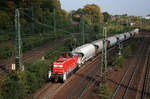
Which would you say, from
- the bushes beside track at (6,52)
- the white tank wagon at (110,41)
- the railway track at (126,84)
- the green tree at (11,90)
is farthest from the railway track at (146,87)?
the bushes beside track at (6,52)

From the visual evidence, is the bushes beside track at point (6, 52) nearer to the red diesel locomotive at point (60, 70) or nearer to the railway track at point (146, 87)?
the red diesel locomotive at point (60, 70)

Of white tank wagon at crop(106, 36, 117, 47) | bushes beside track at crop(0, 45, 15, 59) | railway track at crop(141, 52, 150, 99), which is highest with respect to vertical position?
white tank wagon at crop(106, 36, 117, 47)

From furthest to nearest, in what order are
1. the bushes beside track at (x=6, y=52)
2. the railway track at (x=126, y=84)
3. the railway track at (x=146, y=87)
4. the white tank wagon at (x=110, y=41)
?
the white tank wagon at (x=110, y=41) < the bushes beside track at (x=6, y=52) < the railway track at (x=126, y=84) < the railway track at (x=146, y=87)

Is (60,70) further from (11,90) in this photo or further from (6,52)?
(6,52)

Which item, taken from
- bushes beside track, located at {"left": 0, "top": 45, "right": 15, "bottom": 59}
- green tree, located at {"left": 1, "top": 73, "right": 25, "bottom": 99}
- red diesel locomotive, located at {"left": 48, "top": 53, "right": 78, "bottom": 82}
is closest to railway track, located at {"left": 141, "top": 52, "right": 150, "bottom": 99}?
red diesel locomotive, located at {"left": 48, "top": 53, "right": 78, "bottom": 82}

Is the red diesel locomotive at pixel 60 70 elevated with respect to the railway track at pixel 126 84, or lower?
elevated

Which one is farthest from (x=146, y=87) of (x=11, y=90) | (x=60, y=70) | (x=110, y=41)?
(x=110, y=41)

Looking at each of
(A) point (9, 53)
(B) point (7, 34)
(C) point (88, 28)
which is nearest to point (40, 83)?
(A) point (9, 53)

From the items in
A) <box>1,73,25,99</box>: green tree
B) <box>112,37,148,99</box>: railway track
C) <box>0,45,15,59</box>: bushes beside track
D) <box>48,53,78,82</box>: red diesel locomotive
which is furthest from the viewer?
<box>0,45,15,59</box>: bushes beside track

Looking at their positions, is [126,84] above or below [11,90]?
below

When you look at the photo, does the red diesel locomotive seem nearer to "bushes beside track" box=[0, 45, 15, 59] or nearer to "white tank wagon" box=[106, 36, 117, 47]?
"bushes beside track" box=[0, 45, 15, 59]

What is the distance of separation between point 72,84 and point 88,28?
6862 cm

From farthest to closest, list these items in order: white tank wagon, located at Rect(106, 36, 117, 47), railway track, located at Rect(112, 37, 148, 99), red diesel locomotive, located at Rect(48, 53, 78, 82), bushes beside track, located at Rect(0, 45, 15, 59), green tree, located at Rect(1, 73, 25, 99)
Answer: white tank wagon, located at Rect(106, 36, 117, 47) < bushes beside track, located at Rect(0, 45, 15, 59) < red diesel locomotive, located at Rect(48, 53, 78, 82) < railway track, located at Rect(112, 37, 148, 99) < green tree, located at Rect(1, 73, 25, 99)

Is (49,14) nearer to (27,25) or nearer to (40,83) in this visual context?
(27,25)
